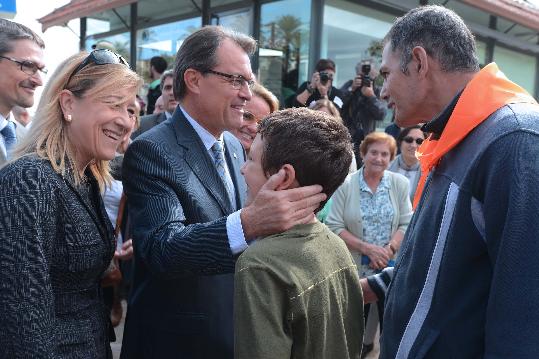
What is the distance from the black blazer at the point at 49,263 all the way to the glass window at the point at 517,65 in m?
10.3

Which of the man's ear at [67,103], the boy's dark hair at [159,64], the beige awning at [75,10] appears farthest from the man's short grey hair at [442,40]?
the beige awning at [75,10]

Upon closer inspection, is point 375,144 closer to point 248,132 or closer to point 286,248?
point 248,132

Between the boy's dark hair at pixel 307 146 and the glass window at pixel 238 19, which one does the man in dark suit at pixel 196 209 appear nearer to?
the boy's dark hair at pixel 307 146

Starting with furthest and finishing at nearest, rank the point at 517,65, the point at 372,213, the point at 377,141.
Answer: the point at 517,65
the point at 377,141
the point at 372,213

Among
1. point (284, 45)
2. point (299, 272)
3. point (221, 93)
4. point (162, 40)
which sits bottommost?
point (299, 272)

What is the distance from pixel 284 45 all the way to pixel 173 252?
6.63m

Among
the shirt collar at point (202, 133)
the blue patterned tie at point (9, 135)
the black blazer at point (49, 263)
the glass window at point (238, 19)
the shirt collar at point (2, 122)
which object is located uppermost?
the glass window at point (238, 19)

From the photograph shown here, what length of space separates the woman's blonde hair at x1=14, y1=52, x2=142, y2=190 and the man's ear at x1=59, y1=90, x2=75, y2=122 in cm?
1

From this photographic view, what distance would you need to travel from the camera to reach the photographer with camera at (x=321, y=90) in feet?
19.3

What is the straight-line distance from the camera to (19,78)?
3.15 metres

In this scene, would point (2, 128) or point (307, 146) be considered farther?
point (2, 128)

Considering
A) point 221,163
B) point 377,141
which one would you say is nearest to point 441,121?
point 221,163

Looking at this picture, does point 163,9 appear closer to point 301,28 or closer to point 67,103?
point 301,28

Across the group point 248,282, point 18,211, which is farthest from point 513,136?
point 18,211
